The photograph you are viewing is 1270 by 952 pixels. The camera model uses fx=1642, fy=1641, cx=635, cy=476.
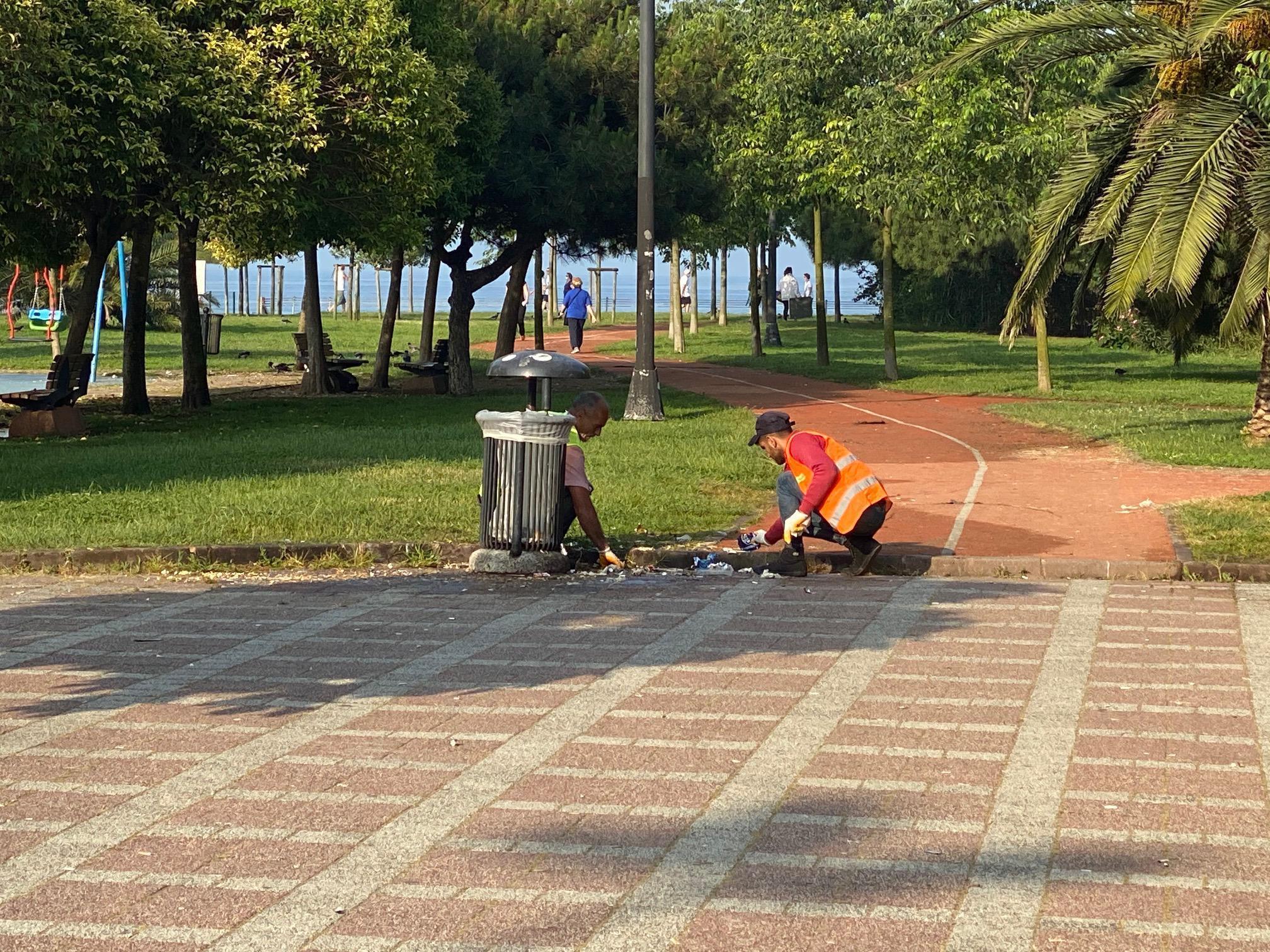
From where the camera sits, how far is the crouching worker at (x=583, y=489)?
33.4 feet

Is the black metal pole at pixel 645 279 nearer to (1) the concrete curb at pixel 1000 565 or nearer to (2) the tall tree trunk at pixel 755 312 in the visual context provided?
(1) the concrete curb at pixel 1000 565

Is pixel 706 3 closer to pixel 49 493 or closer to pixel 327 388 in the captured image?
pixel 327 388

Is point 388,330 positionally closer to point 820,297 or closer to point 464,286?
point 464,286

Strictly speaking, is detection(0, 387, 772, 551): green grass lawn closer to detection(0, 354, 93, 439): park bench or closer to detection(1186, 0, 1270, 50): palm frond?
detection(0, 354, 93, 439): park bench

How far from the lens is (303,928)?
4.19 m

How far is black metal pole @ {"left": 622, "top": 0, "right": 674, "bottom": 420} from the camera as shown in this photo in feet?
65.4

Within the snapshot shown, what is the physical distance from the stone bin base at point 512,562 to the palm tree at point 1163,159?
7309 millimetres

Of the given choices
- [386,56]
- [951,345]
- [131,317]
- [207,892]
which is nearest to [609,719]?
[207,892]

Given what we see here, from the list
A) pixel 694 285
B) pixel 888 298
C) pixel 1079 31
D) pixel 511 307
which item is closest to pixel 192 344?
pixel 511 307

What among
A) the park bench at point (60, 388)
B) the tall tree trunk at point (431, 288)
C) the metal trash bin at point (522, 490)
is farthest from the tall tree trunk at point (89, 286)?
the metal trash bin at point (522, 490)

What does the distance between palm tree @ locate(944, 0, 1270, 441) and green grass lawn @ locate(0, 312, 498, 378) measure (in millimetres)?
19908

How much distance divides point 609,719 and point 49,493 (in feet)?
26.4

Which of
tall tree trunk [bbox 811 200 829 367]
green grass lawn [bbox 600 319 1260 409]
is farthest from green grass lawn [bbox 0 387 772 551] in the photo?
tall tree trunk [bbox 811 200 829 367]

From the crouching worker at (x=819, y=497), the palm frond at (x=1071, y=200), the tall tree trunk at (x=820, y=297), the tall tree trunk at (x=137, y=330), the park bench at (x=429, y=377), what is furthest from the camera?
the tall tree trunk at (x=820, y=297)
